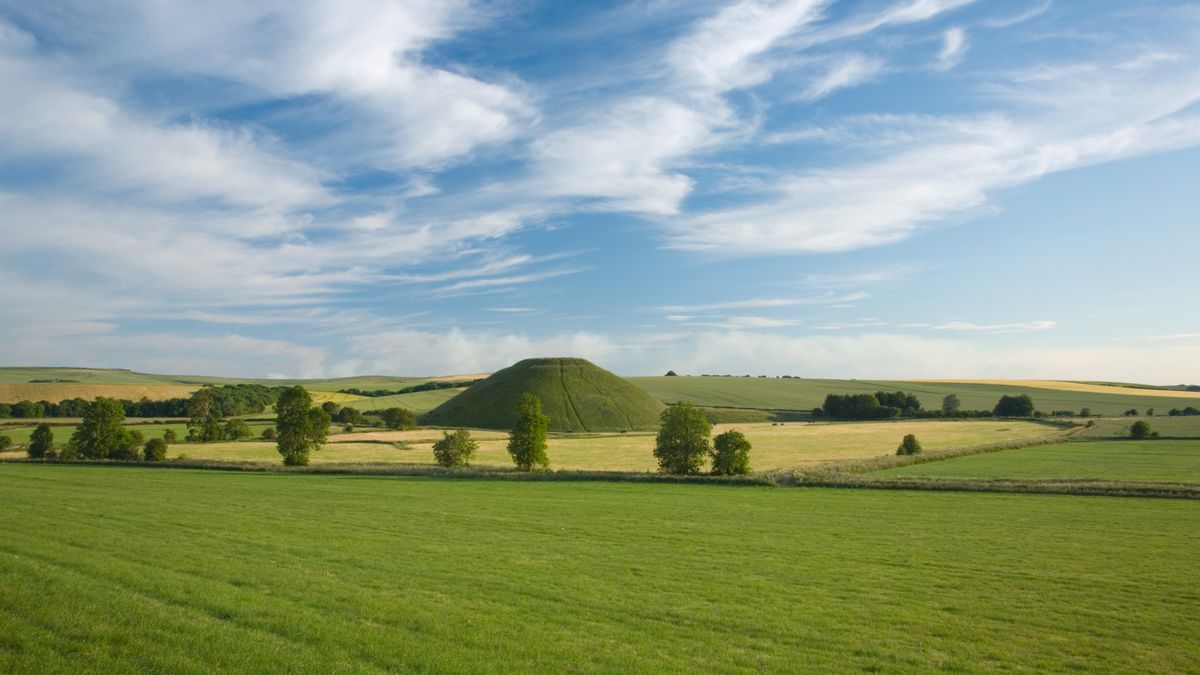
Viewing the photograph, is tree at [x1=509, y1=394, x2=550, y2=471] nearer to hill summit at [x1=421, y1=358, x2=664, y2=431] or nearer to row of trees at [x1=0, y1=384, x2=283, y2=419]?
hill summit at [x1=421, y1=358, x2=664, y2=431]

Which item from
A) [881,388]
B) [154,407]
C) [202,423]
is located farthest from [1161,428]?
[154,407]

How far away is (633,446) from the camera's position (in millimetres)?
92375

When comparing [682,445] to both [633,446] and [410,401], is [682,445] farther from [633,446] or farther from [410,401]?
[410,401]

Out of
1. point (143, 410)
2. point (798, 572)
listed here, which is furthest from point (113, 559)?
point (143, 410)

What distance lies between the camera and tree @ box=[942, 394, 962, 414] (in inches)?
5469

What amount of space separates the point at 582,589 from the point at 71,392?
159750 mm

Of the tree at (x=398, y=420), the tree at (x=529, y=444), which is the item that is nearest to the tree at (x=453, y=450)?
the tree at (x=529, y=444)

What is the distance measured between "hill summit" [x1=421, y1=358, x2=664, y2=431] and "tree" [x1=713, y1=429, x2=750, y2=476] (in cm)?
7289

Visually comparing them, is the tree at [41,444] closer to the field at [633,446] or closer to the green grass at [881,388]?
the field at [633,446]

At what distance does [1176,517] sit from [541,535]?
3084 centimetres

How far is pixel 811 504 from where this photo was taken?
39.3 metres

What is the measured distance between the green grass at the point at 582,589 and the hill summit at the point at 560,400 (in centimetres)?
9904

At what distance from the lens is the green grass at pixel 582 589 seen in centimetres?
1276

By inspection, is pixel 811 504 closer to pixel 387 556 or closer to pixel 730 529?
pixel 730 529
